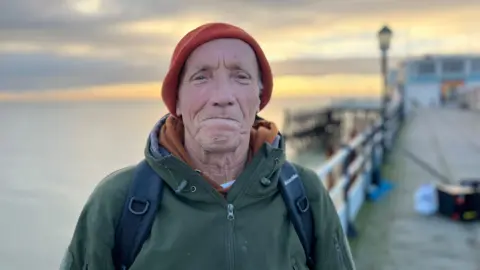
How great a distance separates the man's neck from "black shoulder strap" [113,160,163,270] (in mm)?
163

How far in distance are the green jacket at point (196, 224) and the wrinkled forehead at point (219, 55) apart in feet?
1.03

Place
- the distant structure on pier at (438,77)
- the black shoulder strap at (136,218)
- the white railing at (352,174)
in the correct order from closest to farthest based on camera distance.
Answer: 1. the black shoulder strap at (136,218)
2. the white railing at (352,174)
3. the distant structure on pier at (438,77)

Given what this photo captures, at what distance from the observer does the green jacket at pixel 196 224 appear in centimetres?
190

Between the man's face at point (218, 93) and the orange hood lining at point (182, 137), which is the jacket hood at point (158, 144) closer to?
the orange hood lining at point (182, 137)

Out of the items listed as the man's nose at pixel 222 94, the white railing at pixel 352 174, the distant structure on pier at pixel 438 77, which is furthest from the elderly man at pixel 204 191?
the distant structure on pier at pixel 438 77

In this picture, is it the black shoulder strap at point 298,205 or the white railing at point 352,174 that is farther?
the white railing at point 352,174

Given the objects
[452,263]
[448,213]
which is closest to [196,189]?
[452,263]

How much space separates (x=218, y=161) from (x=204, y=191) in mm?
127

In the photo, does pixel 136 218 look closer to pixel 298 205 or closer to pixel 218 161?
pixel 218 161

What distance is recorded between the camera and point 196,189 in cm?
192

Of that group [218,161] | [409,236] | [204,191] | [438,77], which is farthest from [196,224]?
[438,77]

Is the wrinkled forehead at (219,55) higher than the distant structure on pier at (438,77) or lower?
higher

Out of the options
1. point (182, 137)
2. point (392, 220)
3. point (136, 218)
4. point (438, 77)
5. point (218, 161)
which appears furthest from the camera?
point (438, 77)

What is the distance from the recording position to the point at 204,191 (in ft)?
6.32
